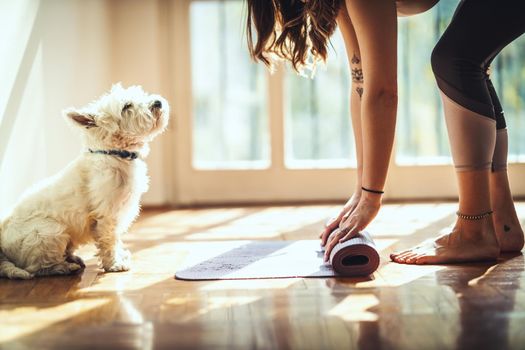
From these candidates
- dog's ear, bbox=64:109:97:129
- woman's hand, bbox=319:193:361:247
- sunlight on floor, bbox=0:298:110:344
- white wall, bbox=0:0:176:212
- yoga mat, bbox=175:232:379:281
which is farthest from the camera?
white wall, bbox=0:0:176:212

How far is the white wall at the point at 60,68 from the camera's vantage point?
254 cm

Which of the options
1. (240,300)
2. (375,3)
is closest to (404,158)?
(375,3)

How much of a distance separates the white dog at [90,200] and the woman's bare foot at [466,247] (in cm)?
84

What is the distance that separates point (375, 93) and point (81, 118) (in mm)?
840

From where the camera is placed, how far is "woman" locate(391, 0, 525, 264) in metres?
1.97

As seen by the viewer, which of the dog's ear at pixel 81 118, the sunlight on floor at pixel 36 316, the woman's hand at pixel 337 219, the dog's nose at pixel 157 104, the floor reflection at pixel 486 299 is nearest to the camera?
the floor reflection at pixel 486 299

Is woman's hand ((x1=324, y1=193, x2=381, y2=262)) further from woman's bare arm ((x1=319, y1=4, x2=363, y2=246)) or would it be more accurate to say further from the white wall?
the white wall

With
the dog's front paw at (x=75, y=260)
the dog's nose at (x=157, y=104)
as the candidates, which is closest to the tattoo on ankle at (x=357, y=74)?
the dog's nose at (x=157, y=104)

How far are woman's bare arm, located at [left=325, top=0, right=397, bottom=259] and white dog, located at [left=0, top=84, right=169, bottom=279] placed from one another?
2.05ft

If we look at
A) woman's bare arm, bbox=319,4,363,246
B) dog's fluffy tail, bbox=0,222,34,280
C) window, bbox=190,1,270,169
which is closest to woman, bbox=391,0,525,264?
woman's bare arm, bbox=319,4,363,246

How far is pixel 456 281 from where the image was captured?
71.2 inches

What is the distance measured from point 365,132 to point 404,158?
1.92 meters

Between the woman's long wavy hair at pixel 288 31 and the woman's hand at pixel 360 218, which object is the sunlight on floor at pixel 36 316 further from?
the woman's long wavy hair at pixel 288 31

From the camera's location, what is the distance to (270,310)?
1.58 meters
